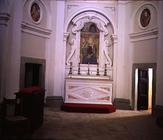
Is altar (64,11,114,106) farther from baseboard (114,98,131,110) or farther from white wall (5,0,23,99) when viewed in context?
white wall (5,0,23,99)

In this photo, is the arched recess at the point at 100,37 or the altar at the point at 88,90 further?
the arched recess at the point at 100,37

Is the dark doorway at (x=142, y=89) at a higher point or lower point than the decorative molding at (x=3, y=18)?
lower

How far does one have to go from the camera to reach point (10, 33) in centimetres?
940

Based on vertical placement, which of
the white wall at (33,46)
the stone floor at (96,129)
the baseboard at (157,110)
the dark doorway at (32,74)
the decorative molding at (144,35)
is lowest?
the stone floor at (96,129)

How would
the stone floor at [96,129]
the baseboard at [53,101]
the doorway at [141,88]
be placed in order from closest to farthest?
the stone floor at [96,129]
the doorway at [141,88]
the baseboard at [53,101]

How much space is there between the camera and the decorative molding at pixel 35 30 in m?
10.6

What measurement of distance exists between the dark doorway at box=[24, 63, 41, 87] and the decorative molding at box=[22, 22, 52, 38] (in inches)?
58.6

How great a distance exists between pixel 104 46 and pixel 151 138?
716 centimetres

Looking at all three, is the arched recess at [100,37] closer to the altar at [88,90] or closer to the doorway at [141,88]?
the altar at [88,90]

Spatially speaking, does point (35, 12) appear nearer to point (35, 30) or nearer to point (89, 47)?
point (35, 30)

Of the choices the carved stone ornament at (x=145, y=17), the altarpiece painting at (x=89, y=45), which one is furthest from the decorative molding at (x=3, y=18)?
the carved stone ornament at (x=145, y=17)

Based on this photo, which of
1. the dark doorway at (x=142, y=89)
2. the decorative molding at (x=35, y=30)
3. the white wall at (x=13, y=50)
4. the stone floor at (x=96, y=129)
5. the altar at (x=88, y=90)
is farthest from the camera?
the dark doorway at (x=142, y=89)

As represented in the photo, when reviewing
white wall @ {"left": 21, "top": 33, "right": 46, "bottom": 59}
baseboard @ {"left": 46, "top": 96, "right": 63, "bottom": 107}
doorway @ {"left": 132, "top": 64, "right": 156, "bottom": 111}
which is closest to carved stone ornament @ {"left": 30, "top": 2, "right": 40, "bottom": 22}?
white wall @ {"left": 21, "top": 33, "right": 46, "bottom": 59}

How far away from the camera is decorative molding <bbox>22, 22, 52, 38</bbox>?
34.6 ft
